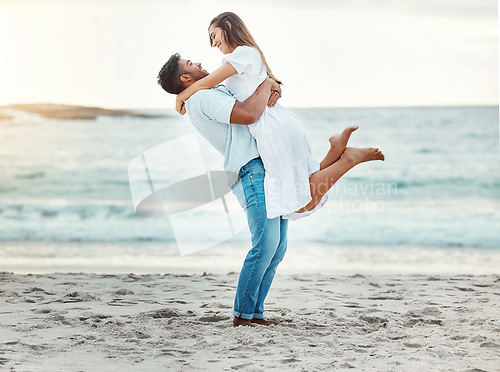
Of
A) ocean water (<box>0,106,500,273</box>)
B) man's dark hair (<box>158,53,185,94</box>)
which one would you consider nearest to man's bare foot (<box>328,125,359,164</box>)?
man's dark hair (<box>158,53,185,94</box>)

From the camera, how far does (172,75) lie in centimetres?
267

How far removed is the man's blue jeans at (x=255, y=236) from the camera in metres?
2.59

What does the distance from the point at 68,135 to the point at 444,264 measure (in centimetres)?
1084

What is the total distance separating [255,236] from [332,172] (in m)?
0.48

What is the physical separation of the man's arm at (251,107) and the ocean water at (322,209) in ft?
9.66

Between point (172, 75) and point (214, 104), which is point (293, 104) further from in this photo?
point (214, 104)

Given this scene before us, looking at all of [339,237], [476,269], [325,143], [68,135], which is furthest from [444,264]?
[68,135]

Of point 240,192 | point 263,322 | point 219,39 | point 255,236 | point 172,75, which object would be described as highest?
point 219,39

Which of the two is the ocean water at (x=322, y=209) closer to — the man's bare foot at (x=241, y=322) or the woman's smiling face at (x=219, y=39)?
the man's bare foot at (x=241, y=322)

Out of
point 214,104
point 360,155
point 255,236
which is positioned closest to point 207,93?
point 214,104

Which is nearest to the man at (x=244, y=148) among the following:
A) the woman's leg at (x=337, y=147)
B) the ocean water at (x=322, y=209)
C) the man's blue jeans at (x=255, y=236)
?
the man's blue jeans at (x=255, y=236)

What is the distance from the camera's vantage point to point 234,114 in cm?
247

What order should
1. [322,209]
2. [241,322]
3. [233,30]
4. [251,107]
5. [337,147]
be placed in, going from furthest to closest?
[322,209], [337,147], [241,322], [233,30], [251,107]

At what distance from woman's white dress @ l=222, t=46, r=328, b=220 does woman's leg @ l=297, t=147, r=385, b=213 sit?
0.06m
